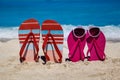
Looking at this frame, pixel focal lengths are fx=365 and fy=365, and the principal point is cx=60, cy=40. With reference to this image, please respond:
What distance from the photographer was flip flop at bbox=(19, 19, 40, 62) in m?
7.86

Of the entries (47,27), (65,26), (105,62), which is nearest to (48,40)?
(47,27)

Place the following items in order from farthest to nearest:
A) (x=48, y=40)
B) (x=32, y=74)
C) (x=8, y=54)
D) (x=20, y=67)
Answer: (x=8, y=54), (x=48, y=40), (x=20, y=67), (x=32, y=74)

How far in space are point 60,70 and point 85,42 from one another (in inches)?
46.2

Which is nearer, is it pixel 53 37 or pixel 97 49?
pixel 53 37

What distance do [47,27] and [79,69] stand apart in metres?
1.29

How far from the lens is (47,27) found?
25.4 feet

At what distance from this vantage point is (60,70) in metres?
6.96

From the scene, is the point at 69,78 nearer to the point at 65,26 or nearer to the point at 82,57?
the point at 82,57

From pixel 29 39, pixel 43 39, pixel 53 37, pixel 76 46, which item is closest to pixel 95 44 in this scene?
pixel 76 46

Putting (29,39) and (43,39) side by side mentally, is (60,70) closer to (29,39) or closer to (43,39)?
(43,39)

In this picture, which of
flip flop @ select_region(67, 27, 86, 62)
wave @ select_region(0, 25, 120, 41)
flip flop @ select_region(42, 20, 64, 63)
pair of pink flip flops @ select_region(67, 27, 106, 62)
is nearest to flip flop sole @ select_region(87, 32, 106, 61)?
pair of pink flip flops @ select_region(67, 27, 106, 62)

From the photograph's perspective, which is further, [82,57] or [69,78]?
[82,57]

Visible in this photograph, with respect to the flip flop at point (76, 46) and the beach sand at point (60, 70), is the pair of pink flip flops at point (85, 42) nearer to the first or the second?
the flip flop at point (76, 46)

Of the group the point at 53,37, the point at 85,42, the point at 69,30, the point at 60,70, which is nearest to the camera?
the point at 60,70
